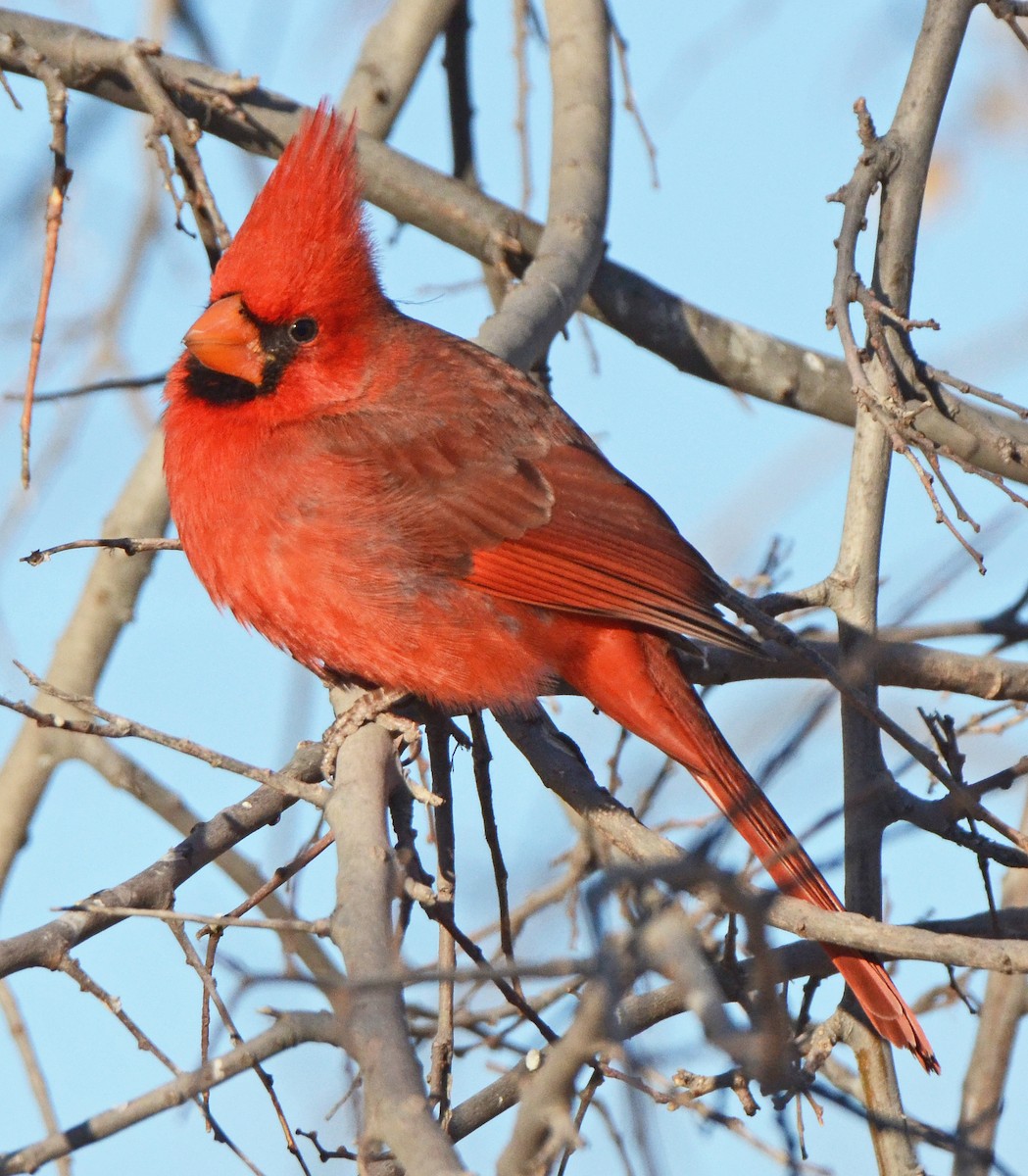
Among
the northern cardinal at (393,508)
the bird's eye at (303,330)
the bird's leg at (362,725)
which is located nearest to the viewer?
the bird's leg at (362,725)

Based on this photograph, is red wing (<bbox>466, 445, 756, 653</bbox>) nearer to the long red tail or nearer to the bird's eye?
the long red tail

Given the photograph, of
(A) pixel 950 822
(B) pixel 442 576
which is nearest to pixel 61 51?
(B) pixel 442 576

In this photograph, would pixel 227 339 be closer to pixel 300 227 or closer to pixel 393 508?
pixel 300 227

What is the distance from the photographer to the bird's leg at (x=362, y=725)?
275 cm

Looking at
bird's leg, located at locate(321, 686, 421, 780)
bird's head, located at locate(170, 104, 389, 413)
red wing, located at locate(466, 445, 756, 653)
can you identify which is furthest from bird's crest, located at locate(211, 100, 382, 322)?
bird's leg, located at locate(321, 686, 421, 780)

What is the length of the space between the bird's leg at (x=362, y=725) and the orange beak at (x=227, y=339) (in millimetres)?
813

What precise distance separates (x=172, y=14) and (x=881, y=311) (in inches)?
103

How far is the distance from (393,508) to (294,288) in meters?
0.50

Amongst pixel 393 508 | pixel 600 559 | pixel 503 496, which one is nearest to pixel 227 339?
pixel 393 508

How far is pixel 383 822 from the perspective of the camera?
2307 millimetres

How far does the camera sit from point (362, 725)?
9.10 feet

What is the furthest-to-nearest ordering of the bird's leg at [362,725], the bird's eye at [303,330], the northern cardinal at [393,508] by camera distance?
the bird's eye at [303,330], the northern cardinal at [393,508], the bird's leg at [362,725]

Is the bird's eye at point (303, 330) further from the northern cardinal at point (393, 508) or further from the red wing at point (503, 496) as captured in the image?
the red wing at point (503, 496)

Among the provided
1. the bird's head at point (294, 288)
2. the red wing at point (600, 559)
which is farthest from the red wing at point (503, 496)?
the bird's head at point (294, 288)
